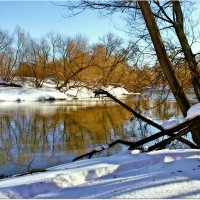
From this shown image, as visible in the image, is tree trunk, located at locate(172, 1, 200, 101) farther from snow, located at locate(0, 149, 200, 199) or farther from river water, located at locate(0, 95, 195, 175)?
snow, located at locate(0, 149, 200, 199)

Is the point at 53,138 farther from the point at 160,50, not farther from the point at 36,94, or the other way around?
the point at 36,94

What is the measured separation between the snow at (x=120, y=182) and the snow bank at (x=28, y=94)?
98.5ft

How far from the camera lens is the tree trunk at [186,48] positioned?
22.4 feet

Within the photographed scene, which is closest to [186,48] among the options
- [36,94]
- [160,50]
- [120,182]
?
[160,50]

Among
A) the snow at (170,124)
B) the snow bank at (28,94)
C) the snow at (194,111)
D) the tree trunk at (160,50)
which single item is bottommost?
the snow at (170,124)

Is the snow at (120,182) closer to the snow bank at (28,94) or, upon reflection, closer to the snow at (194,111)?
the snow at (194,111)

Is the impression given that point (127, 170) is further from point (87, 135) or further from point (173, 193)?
point (87, 135)

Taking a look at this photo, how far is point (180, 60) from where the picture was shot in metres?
7.33

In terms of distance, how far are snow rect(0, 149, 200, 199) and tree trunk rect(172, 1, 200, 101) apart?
2529 mm

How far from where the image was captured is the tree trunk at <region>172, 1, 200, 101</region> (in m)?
6.84

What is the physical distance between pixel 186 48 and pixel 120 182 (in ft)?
14.3

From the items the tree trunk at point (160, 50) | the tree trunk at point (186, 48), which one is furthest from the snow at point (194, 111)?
the tree trunk at point (186, 48)

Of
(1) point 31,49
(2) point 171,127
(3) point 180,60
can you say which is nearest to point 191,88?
(3) point 180,60

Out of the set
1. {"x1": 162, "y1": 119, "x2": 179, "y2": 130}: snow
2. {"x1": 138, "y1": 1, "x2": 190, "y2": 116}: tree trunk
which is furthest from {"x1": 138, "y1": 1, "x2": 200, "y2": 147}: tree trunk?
{"x1": 162, "y1": 119, "x2": 179, "y2": 130}: snow
